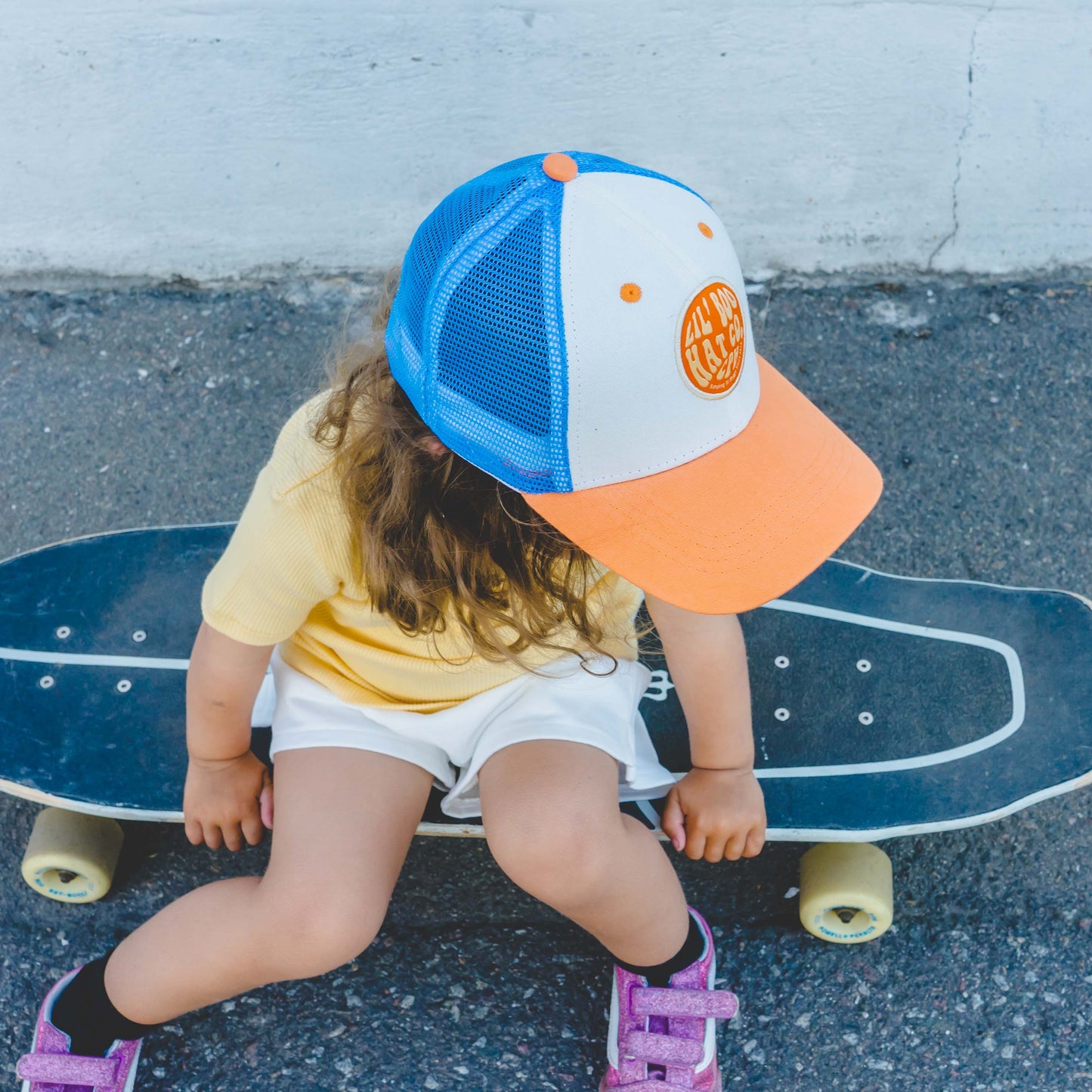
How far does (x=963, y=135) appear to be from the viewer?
96.0 inches

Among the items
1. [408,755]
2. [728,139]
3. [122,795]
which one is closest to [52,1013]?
[122,795]

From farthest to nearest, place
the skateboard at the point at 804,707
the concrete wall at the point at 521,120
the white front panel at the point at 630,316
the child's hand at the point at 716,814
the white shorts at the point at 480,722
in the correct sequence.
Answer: the concrete wall at the point at 521,120, the skateboard at the point at 804,707, the child's hand at the point at 716,814, the white shorts at the point at 480,722, the white front panel at the point at 630,316

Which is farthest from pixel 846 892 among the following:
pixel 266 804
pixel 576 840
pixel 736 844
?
pixel 266 804

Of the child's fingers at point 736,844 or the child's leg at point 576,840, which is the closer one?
the child's leg at point 576,840

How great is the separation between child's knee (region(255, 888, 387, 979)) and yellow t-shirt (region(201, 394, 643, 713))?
260 millimetres

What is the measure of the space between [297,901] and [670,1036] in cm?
60

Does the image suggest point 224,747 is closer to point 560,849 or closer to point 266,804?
point 266,804

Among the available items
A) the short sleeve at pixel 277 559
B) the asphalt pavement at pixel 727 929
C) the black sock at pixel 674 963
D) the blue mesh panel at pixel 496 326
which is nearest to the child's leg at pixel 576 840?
the black sock at pixel 674 963

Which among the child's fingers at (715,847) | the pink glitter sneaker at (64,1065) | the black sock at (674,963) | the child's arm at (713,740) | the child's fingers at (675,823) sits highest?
the child's arm at (713,740)

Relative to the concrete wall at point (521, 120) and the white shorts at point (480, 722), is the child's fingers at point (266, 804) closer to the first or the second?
the white shorts at point (480, 722)

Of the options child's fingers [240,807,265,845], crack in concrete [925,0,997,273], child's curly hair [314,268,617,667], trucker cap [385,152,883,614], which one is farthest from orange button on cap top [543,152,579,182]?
crack in concrete [925,0,997,273]

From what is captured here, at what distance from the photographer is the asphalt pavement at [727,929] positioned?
165 centimetres

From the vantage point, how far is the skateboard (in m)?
1.64

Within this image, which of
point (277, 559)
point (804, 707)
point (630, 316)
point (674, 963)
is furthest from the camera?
point (804, 707)
